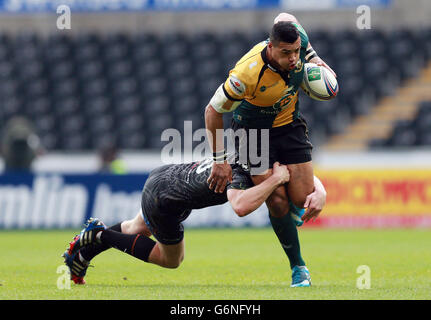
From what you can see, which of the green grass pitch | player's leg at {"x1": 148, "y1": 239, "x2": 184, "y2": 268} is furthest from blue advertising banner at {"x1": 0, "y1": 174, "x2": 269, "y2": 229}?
player's leg at {"x1": 148, "y1": 239, "x2": 184, "y2": 268}

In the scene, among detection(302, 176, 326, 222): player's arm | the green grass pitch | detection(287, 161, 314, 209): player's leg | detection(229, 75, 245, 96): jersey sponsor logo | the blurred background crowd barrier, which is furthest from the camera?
the blurred background crowd barrier

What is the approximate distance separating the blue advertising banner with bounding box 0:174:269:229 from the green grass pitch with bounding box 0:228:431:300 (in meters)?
1.24

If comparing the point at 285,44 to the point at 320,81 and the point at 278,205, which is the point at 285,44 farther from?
the point at 278,205

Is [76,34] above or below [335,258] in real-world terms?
above

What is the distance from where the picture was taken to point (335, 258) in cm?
1053

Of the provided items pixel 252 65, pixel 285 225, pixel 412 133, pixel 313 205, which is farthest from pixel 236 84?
pixel 412 133

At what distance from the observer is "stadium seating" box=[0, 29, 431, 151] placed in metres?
21.5

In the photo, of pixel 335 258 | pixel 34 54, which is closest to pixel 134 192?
pixel 335 258

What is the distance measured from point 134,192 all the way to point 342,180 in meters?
4.06

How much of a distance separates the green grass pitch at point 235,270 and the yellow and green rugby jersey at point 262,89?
144 centimetres

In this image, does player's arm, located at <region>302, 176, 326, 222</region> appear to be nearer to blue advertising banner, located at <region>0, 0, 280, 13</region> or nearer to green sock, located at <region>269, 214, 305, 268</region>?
green sock, located at <region>269, 214, 305, 268</region>

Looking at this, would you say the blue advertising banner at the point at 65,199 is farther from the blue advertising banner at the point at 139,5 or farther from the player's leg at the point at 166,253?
the player's leg at the point at 166,253
